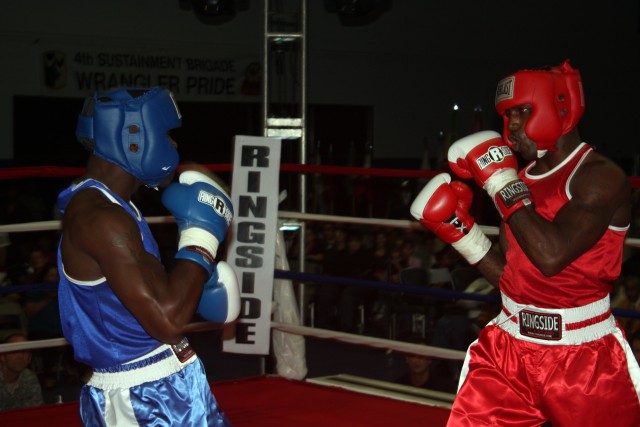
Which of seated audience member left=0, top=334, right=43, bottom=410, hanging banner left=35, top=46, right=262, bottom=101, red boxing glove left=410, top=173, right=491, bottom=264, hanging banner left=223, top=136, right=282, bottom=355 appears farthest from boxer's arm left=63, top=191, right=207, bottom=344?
hanging banner left=35, top=46, right=262, bottom=101

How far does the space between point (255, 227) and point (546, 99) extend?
6.07ft

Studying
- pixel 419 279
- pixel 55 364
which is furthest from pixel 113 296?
pixel 419 279

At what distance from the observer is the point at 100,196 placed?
6.00 feet

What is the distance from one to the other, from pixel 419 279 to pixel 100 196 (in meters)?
4.42

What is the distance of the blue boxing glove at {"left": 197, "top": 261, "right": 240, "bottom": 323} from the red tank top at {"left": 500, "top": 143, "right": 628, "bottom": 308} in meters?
0.76

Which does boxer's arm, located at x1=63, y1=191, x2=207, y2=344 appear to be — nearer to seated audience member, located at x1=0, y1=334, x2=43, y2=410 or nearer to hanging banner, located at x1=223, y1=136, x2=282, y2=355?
hanging banner, located at x1=223, y1=136, x2=282, y2=355

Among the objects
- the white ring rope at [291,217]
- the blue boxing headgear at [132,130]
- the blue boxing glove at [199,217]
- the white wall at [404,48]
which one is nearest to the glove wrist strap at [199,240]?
the blue boxing glove at [199,217]

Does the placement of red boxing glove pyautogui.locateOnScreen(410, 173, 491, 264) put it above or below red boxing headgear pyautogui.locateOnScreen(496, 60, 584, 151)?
below

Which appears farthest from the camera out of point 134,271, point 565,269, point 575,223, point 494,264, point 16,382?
point 16,382

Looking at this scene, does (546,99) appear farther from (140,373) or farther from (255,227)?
(255,227)

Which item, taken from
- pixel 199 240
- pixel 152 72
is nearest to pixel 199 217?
pixel 199 240

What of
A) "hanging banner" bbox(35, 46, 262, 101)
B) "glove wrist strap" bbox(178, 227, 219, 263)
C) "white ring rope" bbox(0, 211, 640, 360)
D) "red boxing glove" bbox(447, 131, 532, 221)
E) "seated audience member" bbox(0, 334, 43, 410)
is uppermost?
"hanging banner" bbox(35, 46, 262, 101)

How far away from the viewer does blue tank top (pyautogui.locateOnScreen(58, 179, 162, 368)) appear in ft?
5.93

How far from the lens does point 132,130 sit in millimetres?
1862
